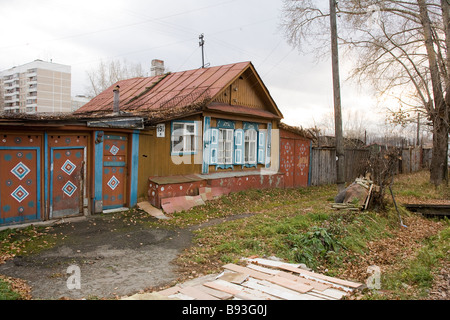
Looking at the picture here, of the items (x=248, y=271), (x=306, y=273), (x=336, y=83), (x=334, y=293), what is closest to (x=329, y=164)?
(x=336, y=83)

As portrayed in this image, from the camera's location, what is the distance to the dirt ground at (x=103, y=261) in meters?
5.20

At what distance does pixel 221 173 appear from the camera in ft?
45.5

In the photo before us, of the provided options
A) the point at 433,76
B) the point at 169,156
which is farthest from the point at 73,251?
the point at 433,76

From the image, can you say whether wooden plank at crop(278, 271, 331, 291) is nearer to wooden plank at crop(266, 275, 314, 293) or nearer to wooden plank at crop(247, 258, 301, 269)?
wooden plank at crop(266, 275, 314, 293)

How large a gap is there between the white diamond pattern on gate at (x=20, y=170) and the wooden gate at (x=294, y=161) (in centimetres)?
1149

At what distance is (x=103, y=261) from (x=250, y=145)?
Result: 400 inches

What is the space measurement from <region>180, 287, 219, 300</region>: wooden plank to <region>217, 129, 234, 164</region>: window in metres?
9.59

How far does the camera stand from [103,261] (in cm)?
645

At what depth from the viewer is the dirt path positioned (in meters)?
5.20

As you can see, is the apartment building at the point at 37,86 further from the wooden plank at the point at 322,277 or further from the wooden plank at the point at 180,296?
the wooden plank at the point at 180,296

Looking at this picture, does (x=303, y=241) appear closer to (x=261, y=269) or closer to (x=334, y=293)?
(x=261, y=269)

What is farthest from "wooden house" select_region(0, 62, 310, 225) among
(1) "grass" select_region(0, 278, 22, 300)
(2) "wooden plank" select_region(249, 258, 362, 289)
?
(2) "wooden plank" select_region(249, 258, 362, 289)
